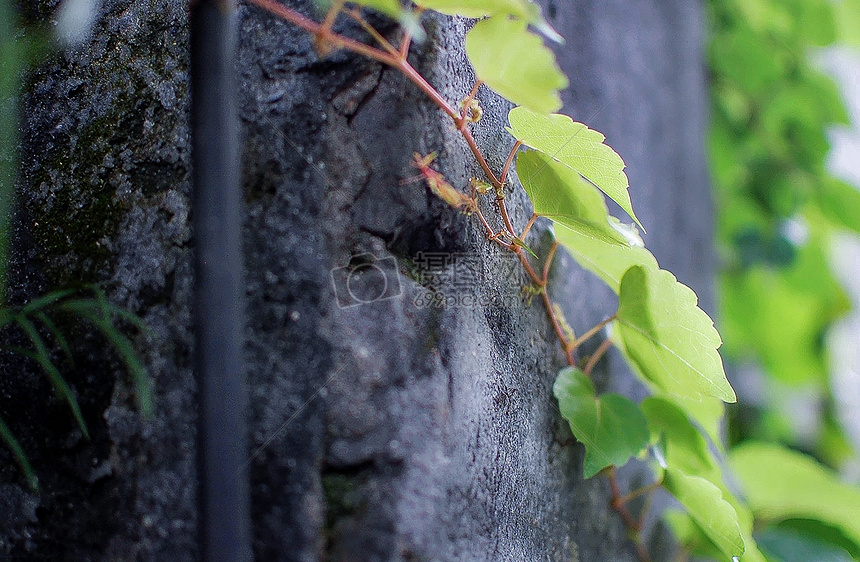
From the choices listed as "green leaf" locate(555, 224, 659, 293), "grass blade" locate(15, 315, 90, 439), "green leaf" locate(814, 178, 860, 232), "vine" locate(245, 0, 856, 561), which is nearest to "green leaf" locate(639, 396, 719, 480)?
"vine" locate(245, 0, 856, 561)

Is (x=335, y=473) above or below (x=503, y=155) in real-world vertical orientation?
below

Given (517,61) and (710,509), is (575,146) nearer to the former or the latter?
(517,61)

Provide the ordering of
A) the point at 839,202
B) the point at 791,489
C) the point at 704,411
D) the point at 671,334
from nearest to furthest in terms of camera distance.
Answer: the point at 671,334 → the point at 704,411 → the point at 791,489 → the point at 839,202

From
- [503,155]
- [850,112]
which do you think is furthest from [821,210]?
[503,155]

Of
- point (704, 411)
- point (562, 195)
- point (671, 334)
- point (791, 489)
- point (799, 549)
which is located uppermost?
point (562, 195)

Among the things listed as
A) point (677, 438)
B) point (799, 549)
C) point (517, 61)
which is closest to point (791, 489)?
point (799, 549)

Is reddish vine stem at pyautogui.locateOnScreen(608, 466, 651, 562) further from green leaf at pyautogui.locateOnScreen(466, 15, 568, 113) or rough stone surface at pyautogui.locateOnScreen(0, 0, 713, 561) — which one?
green leaf at pyautogui.locateOnScreen(466, 15, 568, 113)

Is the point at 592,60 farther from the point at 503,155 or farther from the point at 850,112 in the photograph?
the point at 850,112

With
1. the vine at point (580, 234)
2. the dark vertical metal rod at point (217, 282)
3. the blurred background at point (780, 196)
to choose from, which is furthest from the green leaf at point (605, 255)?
the blurred background at point (780, 196)
